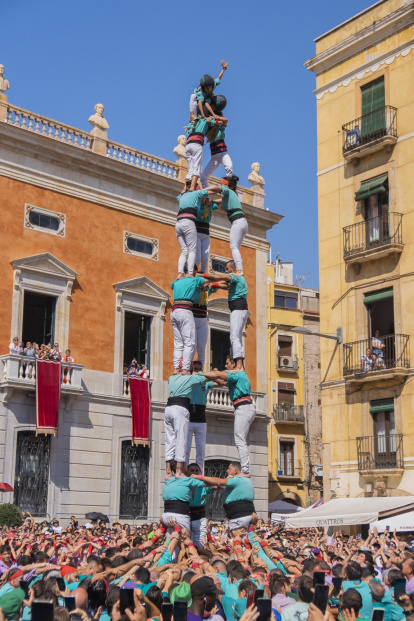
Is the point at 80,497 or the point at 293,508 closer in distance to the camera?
the point at 80,497

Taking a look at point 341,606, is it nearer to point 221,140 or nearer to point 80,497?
point 221,140

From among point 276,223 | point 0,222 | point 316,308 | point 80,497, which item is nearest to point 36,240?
point 0,222

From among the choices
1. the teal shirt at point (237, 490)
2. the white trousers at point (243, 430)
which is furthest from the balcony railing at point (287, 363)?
the teal shirt at point (237, 490)

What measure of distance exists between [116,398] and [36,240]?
559 centimetres

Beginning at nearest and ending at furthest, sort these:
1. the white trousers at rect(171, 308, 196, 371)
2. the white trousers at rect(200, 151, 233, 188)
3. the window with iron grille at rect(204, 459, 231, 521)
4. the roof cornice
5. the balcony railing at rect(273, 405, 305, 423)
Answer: the white trousers at rect(171, 308, 196, 371)
the white trousers at rect(200, 151, 233, 188)
the roof cornice
the window with iron grille at rect(204, 459, 231, 521)
the balcony railing at rect(273, 405, 305, 423)

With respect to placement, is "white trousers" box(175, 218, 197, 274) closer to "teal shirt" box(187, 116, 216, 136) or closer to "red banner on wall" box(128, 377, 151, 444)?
"teal shirt" box(187, 116, 216, 136)

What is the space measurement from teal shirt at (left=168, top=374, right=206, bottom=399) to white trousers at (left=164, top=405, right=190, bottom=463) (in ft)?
0.73

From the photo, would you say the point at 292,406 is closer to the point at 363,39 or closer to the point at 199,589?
the point at 363,39

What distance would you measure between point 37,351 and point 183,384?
1206 cm

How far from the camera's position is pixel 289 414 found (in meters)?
49.2

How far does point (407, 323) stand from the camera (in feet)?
87.1

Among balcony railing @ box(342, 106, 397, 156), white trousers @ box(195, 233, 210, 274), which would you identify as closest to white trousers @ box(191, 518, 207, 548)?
white trousers @ box(195, 233, 210, 274)

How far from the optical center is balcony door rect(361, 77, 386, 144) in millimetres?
28231

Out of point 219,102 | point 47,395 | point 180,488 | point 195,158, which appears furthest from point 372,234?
point 180,488
